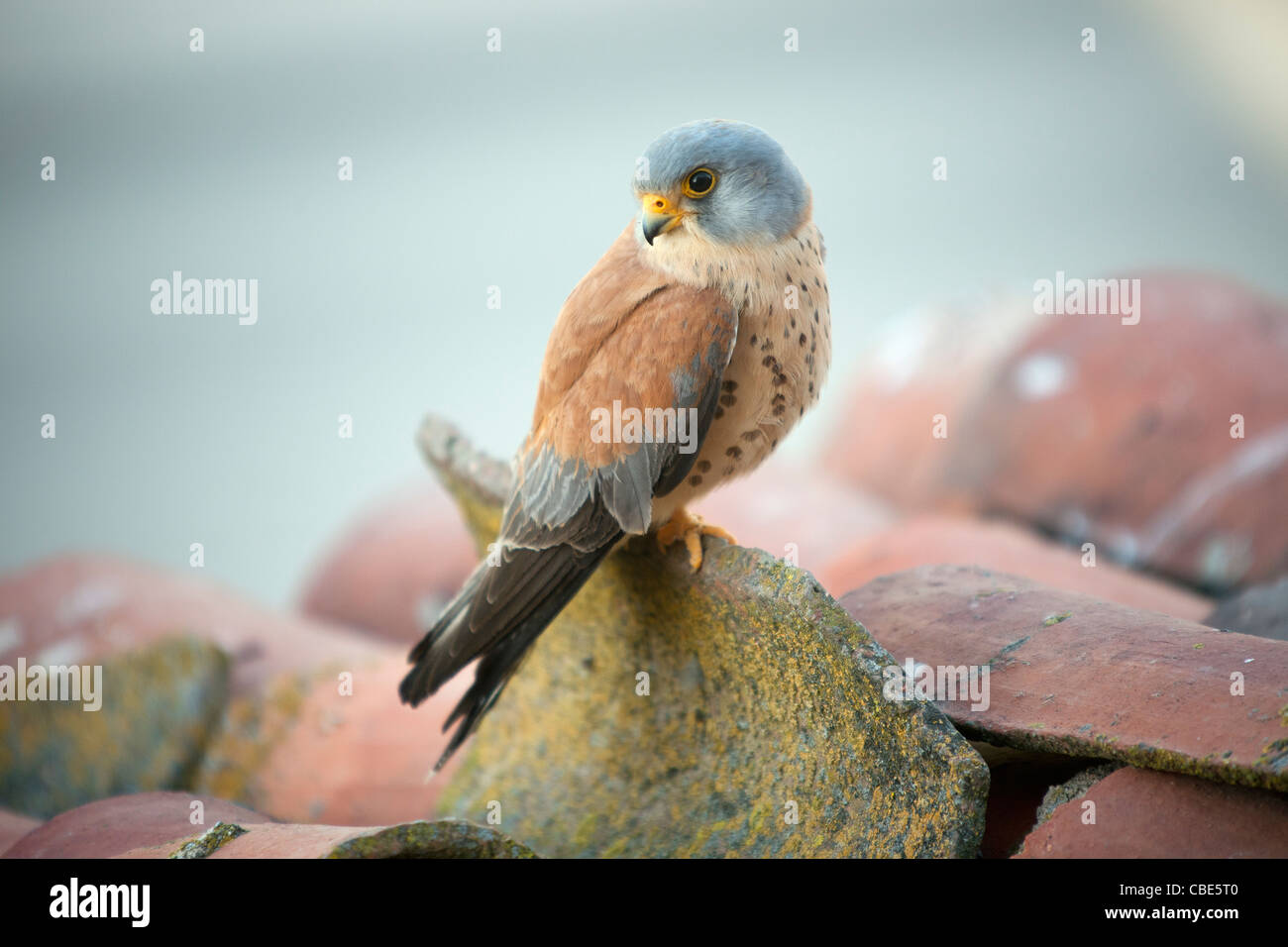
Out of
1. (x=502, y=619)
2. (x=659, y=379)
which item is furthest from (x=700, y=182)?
(x=502, y=619)

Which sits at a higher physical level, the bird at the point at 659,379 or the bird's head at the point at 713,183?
the bird's head at the point at 713,183

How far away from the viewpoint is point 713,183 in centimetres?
156

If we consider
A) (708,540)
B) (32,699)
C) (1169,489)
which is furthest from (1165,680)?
(32,699)

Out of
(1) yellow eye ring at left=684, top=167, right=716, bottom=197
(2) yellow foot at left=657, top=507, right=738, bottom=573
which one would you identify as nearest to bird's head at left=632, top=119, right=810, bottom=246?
(1) yellow eye ring at left=684, top=167, right=716, bottom=197

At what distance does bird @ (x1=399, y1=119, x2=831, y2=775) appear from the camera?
153 cm

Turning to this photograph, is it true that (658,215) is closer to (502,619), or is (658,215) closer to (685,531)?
(685,531)

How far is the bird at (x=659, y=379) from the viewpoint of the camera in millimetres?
1531

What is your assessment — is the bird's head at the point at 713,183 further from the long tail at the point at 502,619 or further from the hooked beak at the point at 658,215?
the long tail at the point at 502,619

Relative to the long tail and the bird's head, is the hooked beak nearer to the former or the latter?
the bird's head

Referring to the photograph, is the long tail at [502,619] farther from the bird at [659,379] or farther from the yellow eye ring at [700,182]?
the yellow eye ring at [700,182]

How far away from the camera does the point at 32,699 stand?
208 cm

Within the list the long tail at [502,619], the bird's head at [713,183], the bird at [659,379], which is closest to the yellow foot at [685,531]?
the bird at [659,379]

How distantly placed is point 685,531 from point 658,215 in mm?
455

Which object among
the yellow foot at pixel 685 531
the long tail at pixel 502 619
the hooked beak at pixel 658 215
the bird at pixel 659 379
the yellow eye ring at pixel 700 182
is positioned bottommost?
the long tail at pixel 502 619
